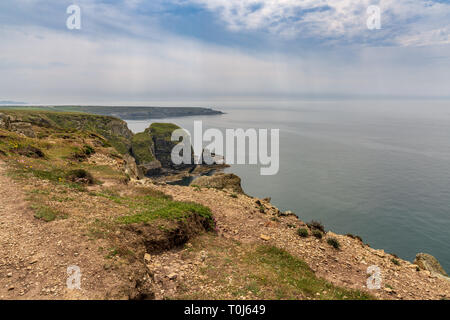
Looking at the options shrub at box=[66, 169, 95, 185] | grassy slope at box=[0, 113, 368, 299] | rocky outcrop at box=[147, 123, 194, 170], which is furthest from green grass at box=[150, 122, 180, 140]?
shrub at box=[66, 169, 95, 185]

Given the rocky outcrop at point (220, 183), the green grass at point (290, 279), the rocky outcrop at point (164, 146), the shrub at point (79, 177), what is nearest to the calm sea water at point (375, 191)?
the rocky outcrop at point (164, 146)

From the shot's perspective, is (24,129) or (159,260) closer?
(159,260)

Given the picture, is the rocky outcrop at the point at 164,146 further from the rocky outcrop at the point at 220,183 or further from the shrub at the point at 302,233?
the shrub at the point at 302,233

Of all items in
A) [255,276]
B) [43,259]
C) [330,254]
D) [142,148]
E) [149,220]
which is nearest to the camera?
[43,259]

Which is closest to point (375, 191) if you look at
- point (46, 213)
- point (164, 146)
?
point (46, 213)

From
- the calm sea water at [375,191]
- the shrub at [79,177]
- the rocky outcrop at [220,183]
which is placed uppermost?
the shrub at [79,177]

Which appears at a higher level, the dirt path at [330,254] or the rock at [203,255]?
the rock at [203,255]

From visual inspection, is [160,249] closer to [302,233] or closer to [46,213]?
[46,213]

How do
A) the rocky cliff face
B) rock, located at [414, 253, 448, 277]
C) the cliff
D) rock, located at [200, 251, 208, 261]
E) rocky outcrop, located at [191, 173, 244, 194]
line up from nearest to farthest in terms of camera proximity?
the cliff → rock, located at [200, 251, 208, 261] → rock, located at [414, 253, 448, 277] → rocky outcrop, located at [191, 173, 244, 194] → the rocky cliff face

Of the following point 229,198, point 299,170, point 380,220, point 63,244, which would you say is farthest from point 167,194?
point 299,170

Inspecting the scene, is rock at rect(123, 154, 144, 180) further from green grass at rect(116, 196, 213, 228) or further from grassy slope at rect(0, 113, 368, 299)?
green grass at rect(116, 196, 213, 228)

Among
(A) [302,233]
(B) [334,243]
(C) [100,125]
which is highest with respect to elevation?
(C) [100,125]

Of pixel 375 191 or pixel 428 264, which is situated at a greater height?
pixel 428 264

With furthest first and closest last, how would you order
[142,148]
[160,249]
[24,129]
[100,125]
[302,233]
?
1. [142,148]
2. [100,125]
3. [24,129]
4. [302,233]
5. [160,249]
